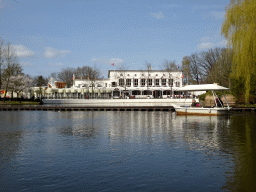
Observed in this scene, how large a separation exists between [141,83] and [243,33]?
200ft

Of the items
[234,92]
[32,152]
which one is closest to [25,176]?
[32,152]

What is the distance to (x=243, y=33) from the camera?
100 feet

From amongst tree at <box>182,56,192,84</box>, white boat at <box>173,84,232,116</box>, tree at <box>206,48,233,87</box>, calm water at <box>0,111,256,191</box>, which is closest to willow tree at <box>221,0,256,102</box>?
white boat at <box>173,84,232,116</box>

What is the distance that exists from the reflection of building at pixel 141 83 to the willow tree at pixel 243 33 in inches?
2232

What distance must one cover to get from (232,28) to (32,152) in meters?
26.7

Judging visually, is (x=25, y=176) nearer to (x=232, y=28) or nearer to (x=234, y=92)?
(x=232, y=28)

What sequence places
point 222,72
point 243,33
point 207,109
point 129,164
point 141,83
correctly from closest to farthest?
1. point 129,164
2. point 243,33
3. point 207,109
4. point 222,72
5. point 141,83

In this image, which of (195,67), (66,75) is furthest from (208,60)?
(66,75)

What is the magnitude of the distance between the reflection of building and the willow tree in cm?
5668

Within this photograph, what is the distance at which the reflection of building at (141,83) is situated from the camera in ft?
295

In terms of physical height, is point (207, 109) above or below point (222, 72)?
below

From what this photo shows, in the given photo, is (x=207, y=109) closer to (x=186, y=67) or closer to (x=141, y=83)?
(x=141, y=83)

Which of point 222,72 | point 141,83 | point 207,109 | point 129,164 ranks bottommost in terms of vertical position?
point 129,164

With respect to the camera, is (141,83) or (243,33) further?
(141,83)
